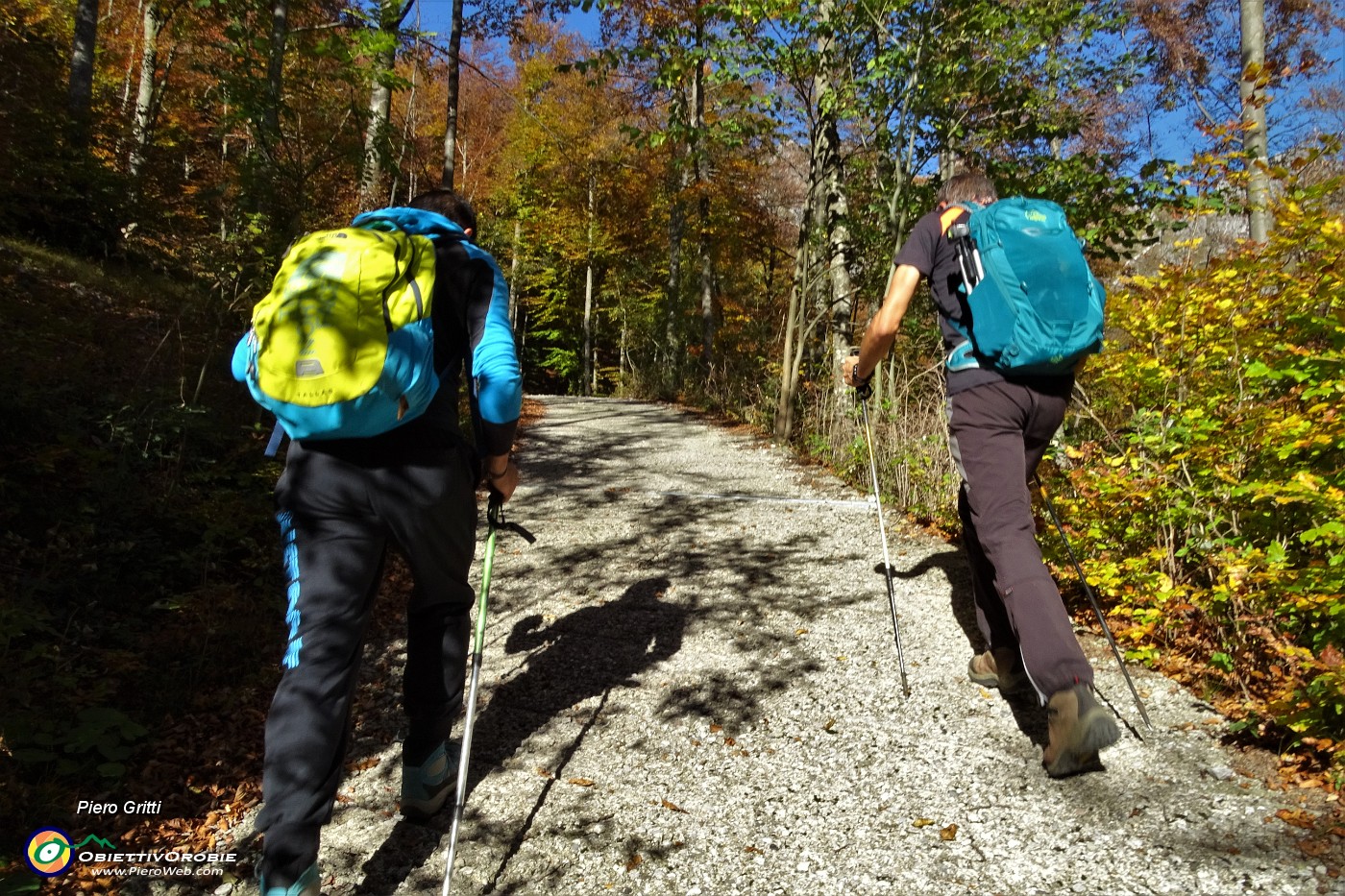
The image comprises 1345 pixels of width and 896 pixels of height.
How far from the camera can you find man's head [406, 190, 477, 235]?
8.34 ft

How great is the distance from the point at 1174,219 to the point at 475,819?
782 cm

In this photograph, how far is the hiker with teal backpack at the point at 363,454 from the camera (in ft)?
6.50

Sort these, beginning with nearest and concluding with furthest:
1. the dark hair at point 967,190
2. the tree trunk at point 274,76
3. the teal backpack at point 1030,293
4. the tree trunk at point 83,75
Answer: the teal backpack at point 1030,293 < the dark hair at point 967,190 < the tree trunk at point 274,76 < the tree trunk at point 83,75

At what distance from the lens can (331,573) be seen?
2107 millimetres

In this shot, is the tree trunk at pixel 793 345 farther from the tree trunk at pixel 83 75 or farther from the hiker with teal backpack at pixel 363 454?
the tree trunk at pixel 83 75

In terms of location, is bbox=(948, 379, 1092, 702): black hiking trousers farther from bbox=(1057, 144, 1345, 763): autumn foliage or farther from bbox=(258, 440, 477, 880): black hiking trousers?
bbox=(258, 440, 477, 880): black hiking trousers

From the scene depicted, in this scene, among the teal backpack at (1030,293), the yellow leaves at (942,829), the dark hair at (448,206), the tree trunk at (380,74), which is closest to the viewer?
the yellow leaves at (942,829)

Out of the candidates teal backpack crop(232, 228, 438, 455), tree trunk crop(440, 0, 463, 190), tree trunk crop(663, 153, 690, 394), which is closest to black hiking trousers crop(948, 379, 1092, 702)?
teal backpack crop(232, 228, 438, 455)

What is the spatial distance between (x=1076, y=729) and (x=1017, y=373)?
121 cm

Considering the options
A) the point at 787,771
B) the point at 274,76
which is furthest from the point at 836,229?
the point at 787,771

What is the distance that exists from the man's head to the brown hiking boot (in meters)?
2.66

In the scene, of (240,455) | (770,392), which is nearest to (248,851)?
(240,455)

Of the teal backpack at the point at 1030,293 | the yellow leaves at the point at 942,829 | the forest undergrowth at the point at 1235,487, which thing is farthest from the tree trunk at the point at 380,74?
the yellow leaves at the point at 942,829

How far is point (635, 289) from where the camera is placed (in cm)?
2669
